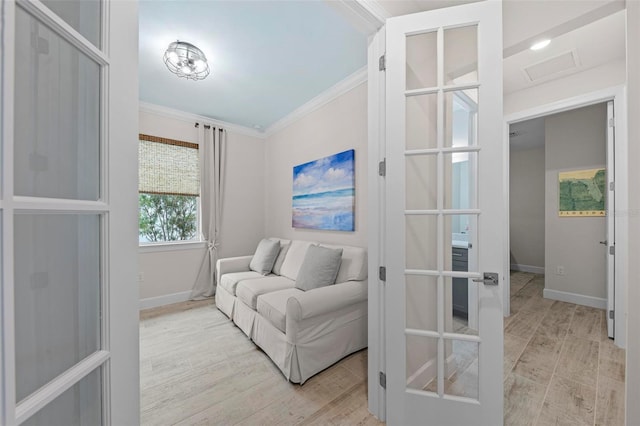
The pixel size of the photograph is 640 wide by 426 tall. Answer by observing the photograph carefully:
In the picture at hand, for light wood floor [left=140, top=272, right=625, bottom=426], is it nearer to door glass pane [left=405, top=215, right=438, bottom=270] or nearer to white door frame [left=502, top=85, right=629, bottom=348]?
white door frame [left=502, top=85, right=629, bottom=348]

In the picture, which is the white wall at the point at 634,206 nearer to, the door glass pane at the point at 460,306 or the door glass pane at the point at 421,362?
the door glass pane at the point at 460,306

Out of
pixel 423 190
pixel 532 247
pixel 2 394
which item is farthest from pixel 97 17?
pixel 532 247

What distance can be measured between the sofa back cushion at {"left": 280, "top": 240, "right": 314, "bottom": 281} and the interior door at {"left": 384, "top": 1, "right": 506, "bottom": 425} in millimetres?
1578

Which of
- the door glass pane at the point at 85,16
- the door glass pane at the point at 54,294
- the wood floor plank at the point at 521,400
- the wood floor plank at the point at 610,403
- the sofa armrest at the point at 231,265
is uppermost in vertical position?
the door glass pane at the point at 85,16

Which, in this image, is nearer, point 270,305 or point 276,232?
point 270,305

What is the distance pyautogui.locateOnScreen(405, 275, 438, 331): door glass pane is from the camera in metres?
1.41

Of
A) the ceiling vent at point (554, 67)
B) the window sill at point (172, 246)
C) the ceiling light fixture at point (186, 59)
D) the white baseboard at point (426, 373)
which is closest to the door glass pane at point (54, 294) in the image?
the white baseboard at point (426, 373)

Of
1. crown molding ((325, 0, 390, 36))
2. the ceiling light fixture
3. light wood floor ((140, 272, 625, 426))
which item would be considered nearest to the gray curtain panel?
light wood floor ((140, 272, 625, 426))

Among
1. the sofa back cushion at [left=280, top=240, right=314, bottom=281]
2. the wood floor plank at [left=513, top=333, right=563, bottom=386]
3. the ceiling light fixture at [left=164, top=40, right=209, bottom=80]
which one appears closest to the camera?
the wood floor plank at [left=513, top=333, right=563, bottom=386]

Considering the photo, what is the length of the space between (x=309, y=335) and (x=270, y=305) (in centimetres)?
42

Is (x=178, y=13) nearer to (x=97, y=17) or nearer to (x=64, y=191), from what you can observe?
(x=97, y=17)

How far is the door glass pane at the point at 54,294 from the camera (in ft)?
1.56

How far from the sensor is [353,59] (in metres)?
2.34

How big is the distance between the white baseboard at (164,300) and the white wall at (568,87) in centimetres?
490
